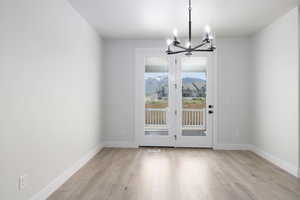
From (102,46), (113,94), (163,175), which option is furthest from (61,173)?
(102,46)

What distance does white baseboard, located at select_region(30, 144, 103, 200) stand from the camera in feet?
8.28

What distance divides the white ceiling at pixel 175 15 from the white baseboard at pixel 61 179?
248 centimetres

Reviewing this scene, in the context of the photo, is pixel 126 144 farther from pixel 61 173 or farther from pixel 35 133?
pixel 35 133

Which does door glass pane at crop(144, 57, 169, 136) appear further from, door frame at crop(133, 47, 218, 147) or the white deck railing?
door frame at crop(133, 47, 218, 147)

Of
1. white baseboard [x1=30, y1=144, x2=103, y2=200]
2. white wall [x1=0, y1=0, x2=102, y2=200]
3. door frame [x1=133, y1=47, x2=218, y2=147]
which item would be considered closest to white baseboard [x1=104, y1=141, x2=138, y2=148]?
door frame [x1=133, y1=47, x2=218, y2=147]

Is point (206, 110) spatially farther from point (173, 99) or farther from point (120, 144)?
point (120, 144)

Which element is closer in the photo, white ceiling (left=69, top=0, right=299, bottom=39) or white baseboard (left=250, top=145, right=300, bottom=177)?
white ceiling (left=69, top=0, right=299, bottom=39)

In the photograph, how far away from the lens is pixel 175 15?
12.3 ft

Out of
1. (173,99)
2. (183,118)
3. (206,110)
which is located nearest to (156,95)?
(173,99)

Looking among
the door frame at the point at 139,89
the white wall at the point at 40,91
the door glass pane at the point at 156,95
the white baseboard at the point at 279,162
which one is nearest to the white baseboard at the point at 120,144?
the door frame at the point at 139,89

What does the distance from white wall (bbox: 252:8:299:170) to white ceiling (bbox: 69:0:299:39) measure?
0.98 feet

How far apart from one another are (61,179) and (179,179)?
1.65m

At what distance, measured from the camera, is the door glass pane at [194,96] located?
5206 millimetres

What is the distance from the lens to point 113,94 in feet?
17.4
